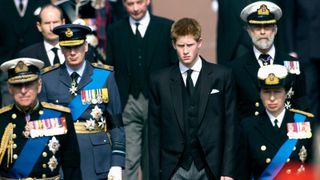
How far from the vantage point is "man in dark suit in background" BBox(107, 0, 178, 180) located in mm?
11242

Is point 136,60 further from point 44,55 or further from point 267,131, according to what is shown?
point 267,131

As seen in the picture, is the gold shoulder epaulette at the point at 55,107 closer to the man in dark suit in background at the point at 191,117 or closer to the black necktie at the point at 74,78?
the black necktie at the point at 74,78

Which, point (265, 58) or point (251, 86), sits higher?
point (265, 58)

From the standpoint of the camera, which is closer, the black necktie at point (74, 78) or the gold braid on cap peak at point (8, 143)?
the gold braid on cap peak at point (8, 143)

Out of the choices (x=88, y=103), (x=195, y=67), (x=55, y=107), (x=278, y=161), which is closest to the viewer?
(x=55, y=107)

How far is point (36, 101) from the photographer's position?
9.00 m

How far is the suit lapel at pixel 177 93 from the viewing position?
9375 mm

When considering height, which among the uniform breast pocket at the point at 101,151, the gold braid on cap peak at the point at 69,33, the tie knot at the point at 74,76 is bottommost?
the uniform breast pocket at the point at 101,151

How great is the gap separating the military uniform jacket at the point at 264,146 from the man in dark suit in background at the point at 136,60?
1983 mm

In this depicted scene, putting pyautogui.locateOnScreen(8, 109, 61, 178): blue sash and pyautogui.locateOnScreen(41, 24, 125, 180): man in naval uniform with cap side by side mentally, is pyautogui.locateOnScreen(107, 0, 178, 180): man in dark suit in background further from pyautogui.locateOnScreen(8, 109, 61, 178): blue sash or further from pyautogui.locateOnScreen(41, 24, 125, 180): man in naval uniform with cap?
pyautogui.locateOnScreen(8, 109, 61, 178): blue sash

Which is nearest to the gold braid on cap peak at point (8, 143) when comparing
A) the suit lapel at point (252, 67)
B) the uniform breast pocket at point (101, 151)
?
the uniform breast pocket at point (101, 151)

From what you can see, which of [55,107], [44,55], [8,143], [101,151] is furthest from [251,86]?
[8,143]

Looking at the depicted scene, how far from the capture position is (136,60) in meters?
11.4

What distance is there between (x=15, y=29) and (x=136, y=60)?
1838 millimetres
